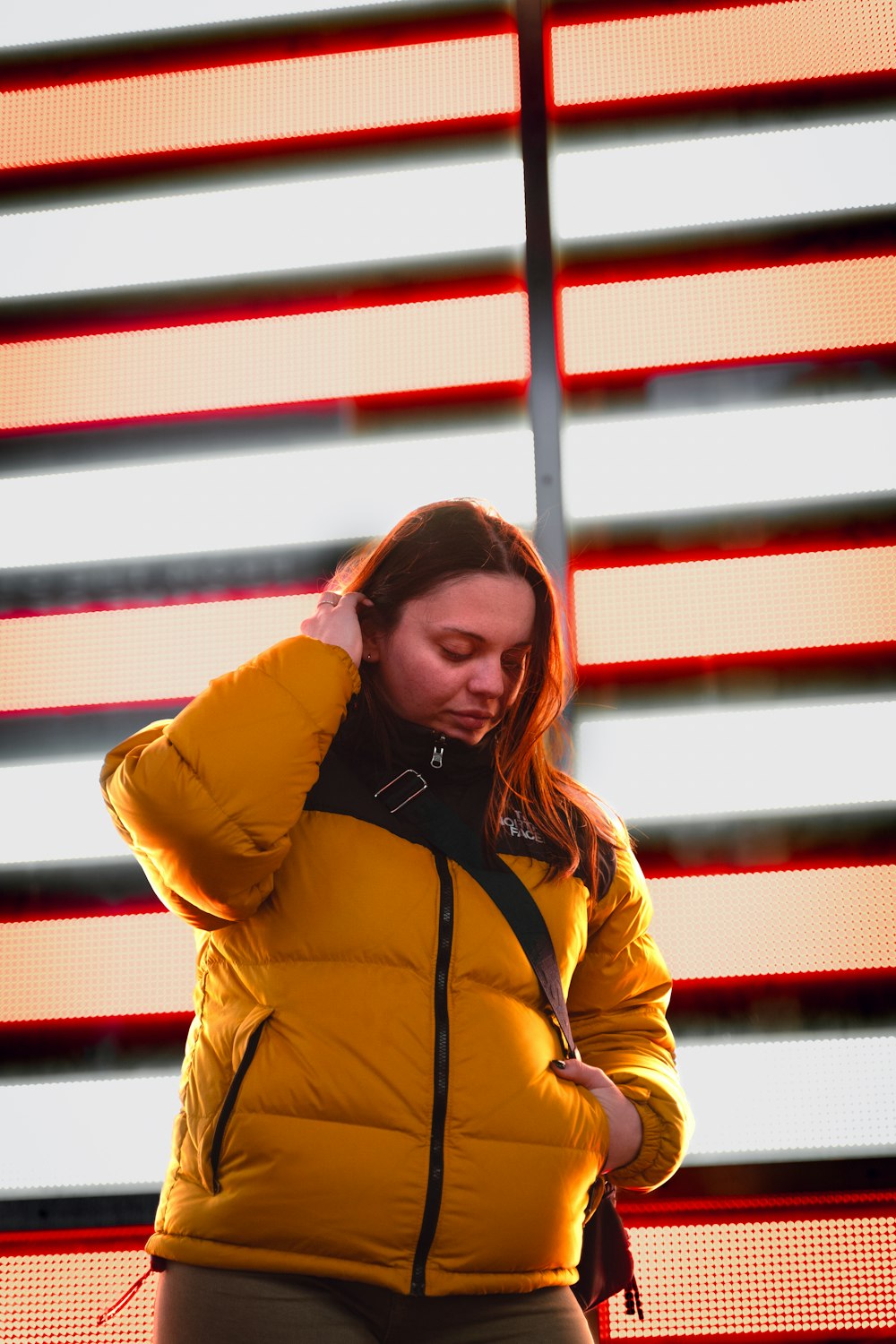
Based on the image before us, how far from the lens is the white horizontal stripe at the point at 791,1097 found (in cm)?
232

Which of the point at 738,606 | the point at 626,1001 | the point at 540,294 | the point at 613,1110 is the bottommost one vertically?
the point at 613,1110

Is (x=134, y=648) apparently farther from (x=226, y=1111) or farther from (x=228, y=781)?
(x=226, y=1111)

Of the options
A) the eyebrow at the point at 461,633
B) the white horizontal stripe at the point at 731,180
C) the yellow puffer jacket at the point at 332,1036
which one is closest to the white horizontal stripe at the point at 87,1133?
the yellow puffer jacket at the point at 332,1036

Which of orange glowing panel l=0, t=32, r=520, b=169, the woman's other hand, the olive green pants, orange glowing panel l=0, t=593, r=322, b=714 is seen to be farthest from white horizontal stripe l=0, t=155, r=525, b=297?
the olive green pants

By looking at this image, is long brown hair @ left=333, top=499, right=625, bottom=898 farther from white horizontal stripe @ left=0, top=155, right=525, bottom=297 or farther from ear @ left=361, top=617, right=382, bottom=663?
white horizontal stripe @ left=0, top=155, right=525, bottom=297

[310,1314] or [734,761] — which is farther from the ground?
[734,761]

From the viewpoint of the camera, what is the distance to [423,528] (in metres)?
1.82

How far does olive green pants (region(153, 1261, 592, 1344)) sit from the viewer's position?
139cm

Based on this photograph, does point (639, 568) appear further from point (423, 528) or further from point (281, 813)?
point (281, 813)

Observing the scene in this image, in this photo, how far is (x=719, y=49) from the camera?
2840 millimetres

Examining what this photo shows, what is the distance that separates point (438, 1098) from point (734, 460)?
185 centimetres

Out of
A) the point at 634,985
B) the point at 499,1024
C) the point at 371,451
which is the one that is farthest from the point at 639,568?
the point at 499,1024

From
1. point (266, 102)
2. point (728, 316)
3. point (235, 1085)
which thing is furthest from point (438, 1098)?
point (266, 102)

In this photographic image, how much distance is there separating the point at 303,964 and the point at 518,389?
5.69 ft
